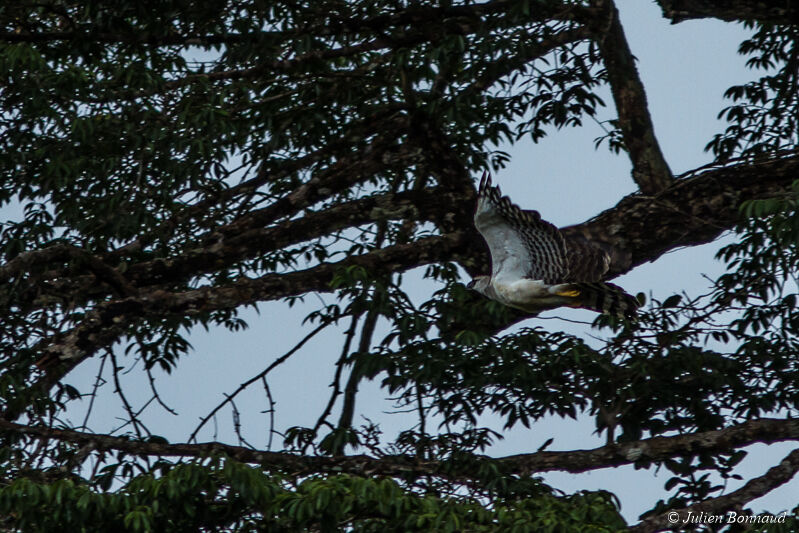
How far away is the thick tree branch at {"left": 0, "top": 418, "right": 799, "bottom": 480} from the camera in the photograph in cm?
538

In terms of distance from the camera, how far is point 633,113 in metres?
6.50

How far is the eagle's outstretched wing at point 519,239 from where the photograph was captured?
5.04 m

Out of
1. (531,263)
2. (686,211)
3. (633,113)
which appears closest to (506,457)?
(531,263)

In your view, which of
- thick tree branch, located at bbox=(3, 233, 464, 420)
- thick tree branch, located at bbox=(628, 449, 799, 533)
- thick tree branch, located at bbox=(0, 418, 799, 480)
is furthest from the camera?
thick tree branch, located at bbox=(3, 233, 464, 420)

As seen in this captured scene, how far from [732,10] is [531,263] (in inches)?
65.7

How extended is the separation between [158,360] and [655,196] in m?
2.96

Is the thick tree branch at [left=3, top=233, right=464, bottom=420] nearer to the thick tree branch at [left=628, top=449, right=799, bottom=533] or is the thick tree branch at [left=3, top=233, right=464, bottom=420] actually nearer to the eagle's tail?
the eagle's tail

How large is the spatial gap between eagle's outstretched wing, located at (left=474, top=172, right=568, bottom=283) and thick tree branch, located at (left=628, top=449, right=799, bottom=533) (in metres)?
1.11

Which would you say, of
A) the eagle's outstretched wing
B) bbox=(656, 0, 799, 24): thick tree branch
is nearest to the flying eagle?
the eagle's outstretched wing

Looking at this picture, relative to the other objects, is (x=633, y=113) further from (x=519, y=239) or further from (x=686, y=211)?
(x=519, y=239)

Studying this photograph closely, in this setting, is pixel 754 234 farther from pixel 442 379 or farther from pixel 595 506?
pixel 595 506

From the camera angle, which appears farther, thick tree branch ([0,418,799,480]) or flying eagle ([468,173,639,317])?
thick tree branch ([0,418,799,480])

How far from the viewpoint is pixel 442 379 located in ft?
18.9

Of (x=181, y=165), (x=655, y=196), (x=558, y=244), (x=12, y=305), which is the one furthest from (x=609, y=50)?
(x=12, y=305)
